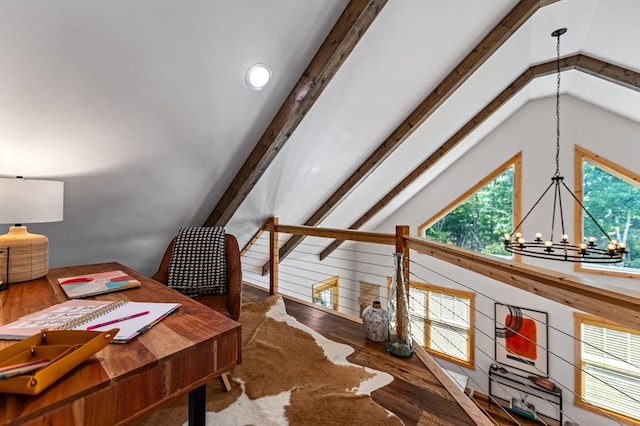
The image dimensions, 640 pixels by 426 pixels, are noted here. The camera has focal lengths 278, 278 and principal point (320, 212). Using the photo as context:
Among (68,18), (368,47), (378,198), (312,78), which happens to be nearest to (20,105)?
(68,18)

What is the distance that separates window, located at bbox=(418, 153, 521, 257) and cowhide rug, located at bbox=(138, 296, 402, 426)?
12.3 feet

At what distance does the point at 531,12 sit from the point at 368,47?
1376 millimetres

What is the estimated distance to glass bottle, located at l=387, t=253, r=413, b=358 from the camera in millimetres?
1858

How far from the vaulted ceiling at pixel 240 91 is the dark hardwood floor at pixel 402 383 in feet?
4.67

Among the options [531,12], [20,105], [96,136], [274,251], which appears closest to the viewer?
[20,105]

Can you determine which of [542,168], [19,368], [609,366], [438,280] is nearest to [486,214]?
[542,168]

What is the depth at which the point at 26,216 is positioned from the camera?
1.34 m

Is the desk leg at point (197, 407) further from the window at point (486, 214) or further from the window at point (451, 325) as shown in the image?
the window at point (486, 214)

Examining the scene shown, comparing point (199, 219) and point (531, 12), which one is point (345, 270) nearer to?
point (199, 219)

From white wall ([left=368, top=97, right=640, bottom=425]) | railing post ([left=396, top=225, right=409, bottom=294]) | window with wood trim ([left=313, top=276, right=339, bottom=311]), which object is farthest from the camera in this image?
window with wood trim ([left=313, top=276, right=339, bottom=311])

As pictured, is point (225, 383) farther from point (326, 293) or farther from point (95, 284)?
point (326, 293)

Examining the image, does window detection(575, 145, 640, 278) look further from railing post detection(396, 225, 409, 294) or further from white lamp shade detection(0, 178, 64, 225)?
white lamp shade detection(0, 178, 64, 225)

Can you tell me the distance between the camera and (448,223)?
5.03 m

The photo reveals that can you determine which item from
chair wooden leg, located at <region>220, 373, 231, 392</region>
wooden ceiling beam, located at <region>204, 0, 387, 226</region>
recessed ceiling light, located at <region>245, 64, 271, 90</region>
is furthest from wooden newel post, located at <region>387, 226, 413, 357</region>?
recessed ceiling light, located at <region>245, 64, 271, 90</region>
